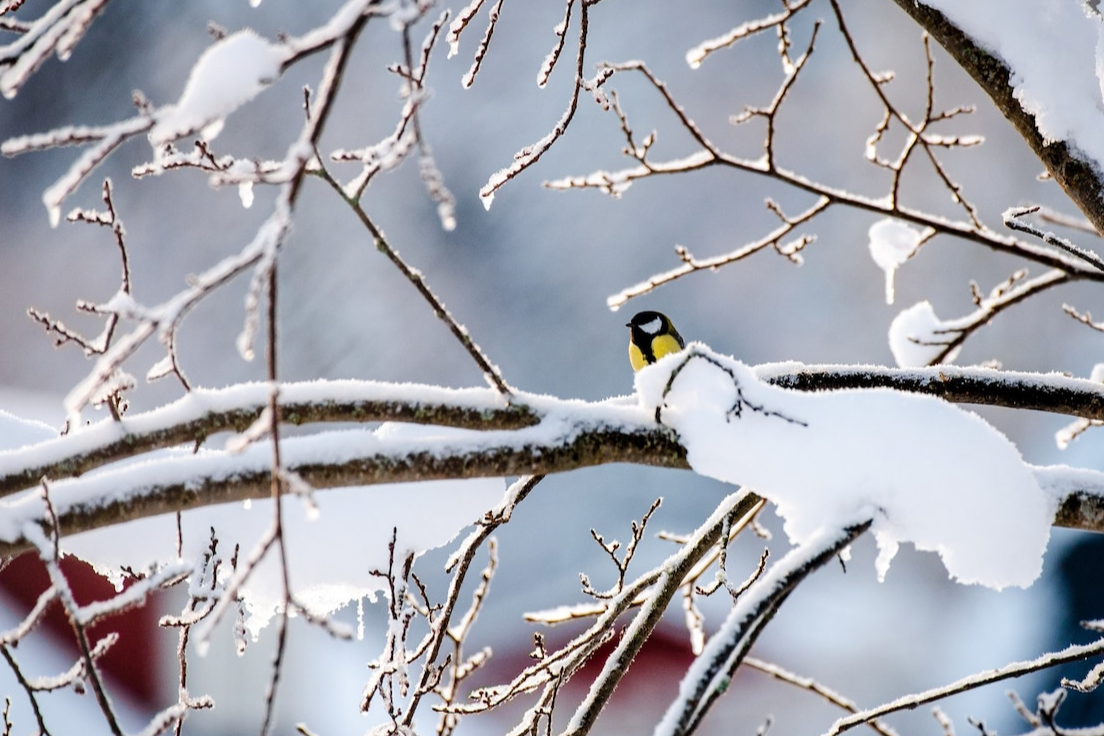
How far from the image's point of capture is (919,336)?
2.63m

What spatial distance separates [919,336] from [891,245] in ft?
1.18

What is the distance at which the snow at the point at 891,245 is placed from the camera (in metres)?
2.73

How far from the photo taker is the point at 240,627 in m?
1.86

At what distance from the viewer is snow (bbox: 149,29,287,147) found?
90cm

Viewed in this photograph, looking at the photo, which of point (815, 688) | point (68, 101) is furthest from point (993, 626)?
point (68, 101)

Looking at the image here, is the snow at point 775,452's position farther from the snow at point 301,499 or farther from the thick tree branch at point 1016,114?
the thick tree branch at point 1016,114

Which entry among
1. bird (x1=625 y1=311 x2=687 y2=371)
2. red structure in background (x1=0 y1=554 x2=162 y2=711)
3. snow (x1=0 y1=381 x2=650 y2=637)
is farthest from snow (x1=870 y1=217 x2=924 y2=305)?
red structure in background (x1=0 y1=554 x2=162 y2=711)

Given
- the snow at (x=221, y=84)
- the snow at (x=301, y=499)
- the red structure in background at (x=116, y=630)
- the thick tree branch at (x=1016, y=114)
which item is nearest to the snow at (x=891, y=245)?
the thick tree branch at (x=1016, y=114)

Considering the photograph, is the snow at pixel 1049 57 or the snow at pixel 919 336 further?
the snow at pixel 919 336

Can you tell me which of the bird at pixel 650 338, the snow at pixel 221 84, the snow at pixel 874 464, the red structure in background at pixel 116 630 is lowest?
the snow at pixel 874 464

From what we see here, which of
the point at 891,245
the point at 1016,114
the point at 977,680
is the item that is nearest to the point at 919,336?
the point at 891,245

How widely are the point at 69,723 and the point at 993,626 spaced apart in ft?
29.3

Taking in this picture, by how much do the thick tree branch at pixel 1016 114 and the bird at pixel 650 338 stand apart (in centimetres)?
280

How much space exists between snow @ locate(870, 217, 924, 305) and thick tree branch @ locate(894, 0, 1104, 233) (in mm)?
646
